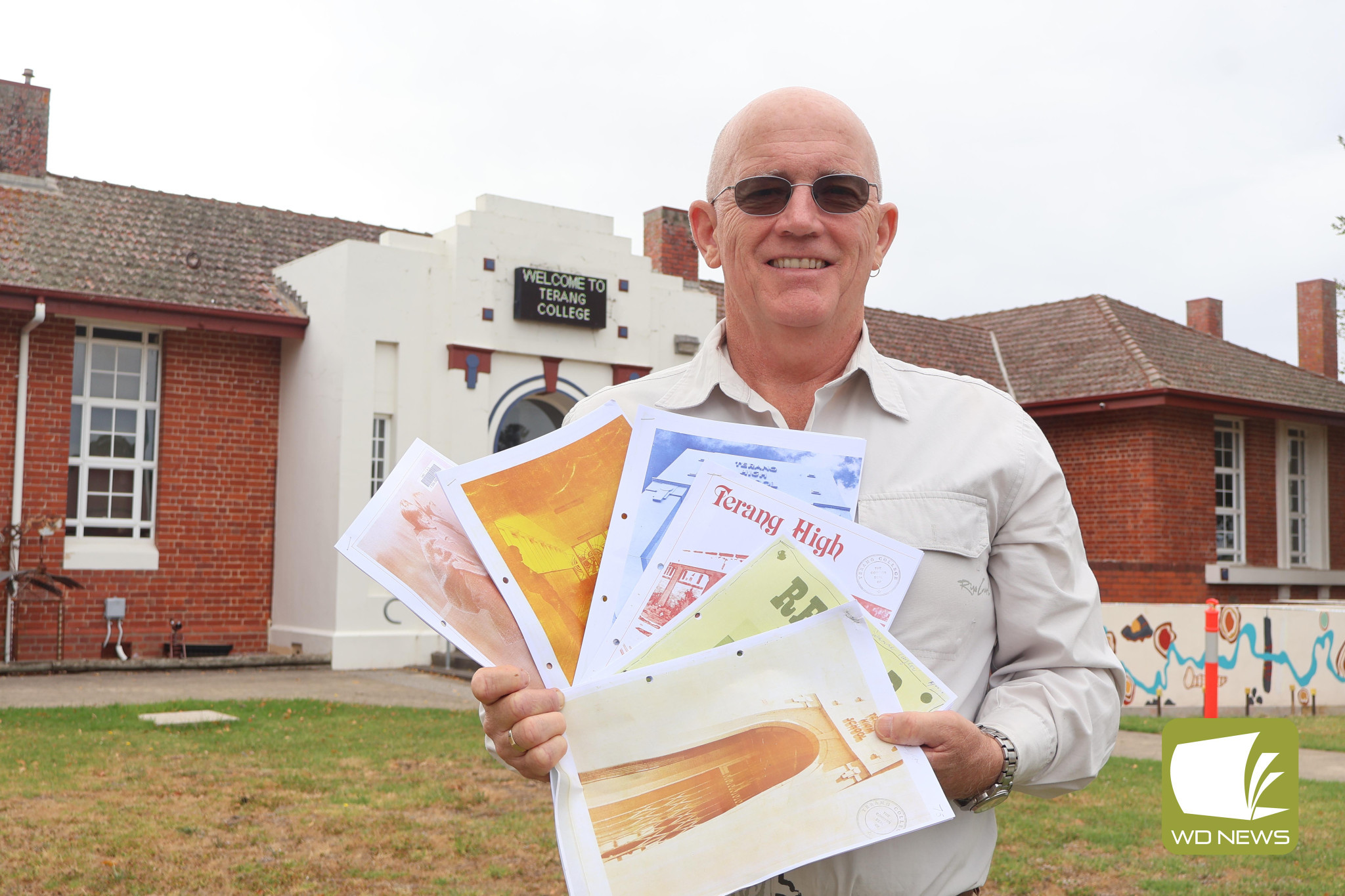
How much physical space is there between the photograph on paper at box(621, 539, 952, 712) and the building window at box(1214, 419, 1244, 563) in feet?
68.1

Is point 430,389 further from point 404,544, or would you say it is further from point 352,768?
point 404,544

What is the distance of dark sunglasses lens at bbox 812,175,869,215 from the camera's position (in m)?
2.05

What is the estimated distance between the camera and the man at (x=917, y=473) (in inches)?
75.2

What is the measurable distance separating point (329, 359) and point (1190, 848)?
39.4 ft

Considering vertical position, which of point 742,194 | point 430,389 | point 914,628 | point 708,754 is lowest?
point 708,754

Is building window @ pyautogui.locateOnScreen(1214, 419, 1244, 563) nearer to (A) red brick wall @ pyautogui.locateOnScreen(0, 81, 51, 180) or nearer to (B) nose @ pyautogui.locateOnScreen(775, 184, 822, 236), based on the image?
(A) red brick wall @ pyautogui.locateOnScreen(0, 81, 51, 180)

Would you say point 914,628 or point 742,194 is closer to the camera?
point 914,628

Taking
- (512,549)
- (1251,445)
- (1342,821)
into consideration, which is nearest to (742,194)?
(512,549)

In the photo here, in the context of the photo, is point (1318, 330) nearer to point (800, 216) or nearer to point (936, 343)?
point (936, 343)

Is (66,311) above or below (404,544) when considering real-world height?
above

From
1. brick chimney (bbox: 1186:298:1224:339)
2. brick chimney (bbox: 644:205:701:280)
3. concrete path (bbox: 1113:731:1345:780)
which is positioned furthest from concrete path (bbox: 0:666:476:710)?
brick chimney (bbox: 1186:298:1224:339)

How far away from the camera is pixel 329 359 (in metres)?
15.3

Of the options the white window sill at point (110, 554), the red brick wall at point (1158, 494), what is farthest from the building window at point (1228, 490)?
the white window sill at point (110, 554)

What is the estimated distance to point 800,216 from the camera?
203 centimetres
